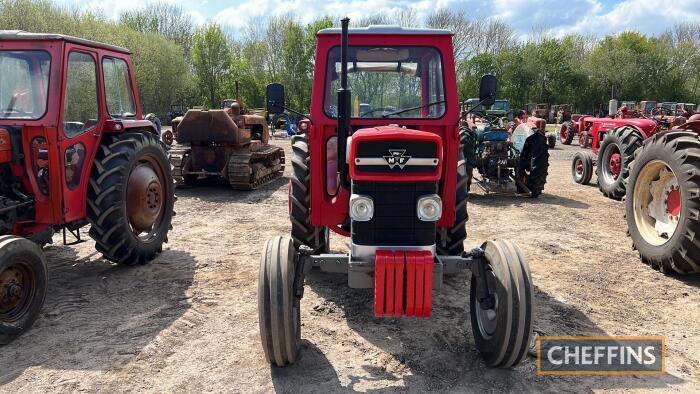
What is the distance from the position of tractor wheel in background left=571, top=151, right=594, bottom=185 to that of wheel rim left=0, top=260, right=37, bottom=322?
398 inches

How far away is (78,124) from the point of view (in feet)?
15.4

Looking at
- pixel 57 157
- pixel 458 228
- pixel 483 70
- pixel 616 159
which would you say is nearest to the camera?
pixel 57 157

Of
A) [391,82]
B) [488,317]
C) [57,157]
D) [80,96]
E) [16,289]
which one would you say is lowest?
[488,317]

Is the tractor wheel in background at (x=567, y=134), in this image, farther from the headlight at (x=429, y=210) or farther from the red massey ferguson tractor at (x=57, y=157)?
the headlight at (x=429, y=210)

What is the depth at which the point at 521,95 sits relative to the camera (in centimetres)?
4259

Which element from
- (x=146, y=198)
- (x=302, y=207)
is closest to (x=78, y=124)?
(x=146, y=198)

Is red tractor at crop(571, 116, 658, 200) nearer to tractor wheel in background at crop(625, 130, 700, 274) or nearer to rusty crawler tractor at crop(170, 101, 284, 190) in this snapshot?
tractor wheel in background at crop(625, 130, 700, 274)

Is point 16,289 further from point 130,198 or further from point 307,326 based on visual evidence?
point 307,326

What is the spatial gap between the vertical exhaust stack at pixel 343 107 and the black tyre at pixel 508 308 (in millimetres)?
1143

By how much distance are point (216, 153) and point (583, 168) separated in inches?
298

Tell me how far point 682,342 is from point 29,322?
15.7 ft

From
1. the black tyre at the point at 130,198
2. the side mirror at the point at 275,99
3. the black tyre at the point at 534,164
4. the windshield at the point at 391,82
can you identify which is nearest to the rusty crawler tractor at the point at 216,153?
the black tyre at the point at 130,198

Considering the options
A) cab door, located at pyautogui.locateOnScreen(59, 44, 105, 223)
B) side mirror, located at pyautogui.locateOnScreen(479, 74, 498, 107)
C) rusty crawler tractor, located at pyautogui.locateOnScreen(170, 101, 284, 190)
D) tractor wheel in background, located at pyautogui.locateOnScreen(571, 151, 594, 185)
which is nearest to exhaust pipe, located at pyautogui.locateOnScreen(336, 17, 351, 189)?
side mirror, located at pyautogui.locateOnScreen(479, 74, 498, 107)

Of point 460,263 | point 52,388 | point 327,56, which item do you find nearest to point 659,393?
point 460,263
